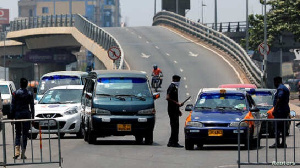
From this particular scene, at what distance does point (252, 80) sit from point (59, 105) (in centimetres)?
2972

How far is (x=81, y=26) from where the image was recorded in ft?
262

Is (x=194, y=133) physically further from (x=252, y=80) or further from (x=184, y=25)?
(x=184, y=25)

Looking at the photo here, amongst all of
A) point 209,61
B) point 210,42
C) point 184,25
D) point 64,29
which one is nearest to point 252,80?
point 209,61

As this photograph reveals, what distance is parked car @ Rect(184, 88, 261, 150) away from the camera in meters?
19.1

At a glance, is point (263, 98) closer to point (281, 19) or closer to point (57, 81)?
point (57, 81)

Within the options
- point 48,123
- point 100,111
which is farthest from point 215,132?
point 48,123

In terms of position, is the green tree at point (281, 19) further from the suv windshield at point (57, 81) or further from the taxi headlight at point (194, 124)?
the taxi headlight at point (194, 124)

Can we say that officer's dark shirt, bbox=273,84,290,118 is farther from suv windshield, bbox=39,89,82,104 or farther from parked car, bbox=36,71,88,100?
parked car, bbox=36,71,88,100

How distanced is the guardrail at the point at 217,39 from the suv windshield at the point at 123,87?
30.0 meters

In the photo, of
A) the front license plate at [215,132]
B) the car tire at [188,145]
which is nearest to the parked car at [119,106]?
the car tire at [188,145]

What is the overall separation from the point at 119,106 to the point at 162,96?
26.8 metres

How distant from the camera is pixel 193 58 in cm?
6506

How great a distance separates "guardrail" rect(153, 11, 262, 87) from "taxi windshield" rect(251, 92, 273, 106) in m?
25.0

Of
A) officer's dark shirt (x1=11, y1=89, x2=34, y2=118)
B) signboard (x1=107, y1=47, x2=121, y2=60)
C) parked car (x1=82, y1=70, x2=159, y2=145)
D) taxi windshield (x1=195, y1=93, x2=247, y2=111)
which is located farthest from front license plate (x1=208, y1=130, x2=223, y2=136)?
signboard (x1=107, y1=47, x2=121, y2=60)
